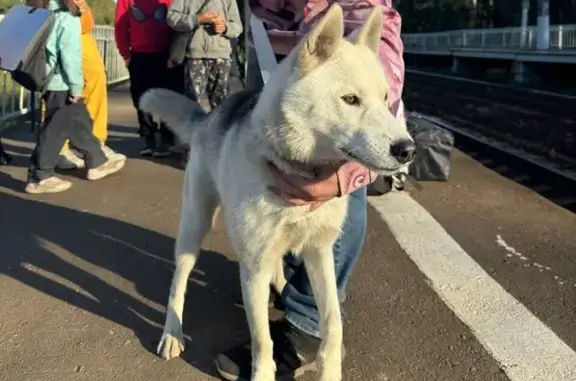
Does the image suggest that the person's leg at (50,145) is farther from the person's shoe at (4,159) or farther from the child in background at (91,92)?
the person's shoe at (4,159)

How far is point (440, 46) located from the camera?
50.7 metres

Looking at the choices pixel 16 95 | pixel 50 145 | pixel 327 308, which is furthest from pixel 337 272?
pixel 16 95

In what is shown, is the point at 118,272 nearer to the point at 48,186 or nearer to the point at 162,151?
the point at 48,186

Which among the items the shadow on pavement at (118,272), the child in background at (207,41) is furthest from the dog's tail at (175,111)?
the child in background at (207,41)

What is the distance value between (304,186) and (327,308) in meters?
0.72

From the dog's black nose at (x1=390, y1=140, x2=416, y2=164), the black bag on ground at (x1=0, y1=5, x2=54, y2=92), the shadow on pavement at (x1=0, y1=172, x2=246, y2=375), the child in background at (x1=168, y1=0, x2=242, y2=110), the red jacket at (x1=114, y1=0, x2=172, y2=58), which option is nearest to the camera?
the dog's black nose at (x1=390, y1=140, x2=416, y2=164)

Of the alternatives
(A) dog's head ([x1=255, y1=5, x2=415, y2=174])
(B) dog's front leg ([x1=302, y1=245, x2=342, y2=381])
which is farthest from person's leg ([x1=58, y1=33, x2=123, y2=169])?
(A) dog's head ([x1=255, y1=5, x2=415, y2=174])

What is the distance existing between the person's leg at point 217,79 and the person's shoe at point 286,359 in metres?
4.93

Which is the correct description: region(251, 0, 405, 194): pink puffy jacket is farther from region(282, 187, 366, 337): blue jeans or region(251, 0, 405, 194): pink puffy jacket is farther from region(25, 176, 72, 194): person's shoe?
region(25, 176, 72, 194): person's shoe

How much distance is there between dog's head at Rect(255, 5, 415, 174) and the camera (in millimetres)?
2672

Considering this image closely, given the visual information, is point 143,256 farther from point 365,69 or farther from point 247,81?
point 365,69

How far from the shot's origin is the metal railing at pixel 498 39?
32.0 metres

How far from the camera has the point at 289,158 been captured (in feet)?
9.78

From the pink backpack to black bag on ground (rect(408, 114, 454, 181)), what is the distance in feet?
13.4
